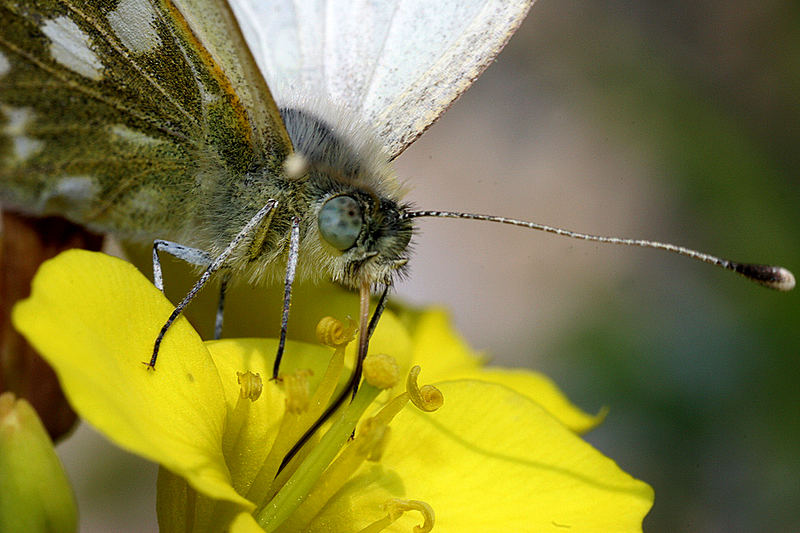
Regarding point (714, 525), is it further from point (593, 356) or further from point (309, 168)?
point (309, 168)

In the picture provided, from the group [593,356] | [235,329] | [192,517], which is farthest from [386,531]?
[593,356]

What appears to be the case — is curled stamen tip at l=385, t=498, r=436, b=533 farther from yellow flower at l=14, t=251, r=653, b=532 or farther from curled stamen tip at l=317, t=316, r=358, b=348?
curled stamen tip at l=317, t=316, r=358, b=348

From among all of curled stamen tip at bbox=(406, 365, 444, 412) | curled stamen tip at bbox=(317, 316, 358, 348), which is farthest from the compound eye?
curled stamen tip at bbox=(406, 365, 444, 412)

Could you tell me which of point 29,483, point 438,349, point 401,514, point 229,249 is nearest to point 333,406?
point 401,514

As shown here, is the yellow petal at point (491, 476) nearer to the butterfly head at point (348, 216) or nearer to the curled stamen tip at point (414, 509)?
the curled stamen tip at point (414, 509)

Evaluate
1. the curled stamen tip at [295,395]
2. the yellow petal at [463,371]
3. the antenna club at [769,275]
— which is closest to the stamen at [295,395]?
the curled stamen tip at [295,395]

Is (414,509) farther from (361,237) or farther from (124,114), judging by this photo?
(124,114)
